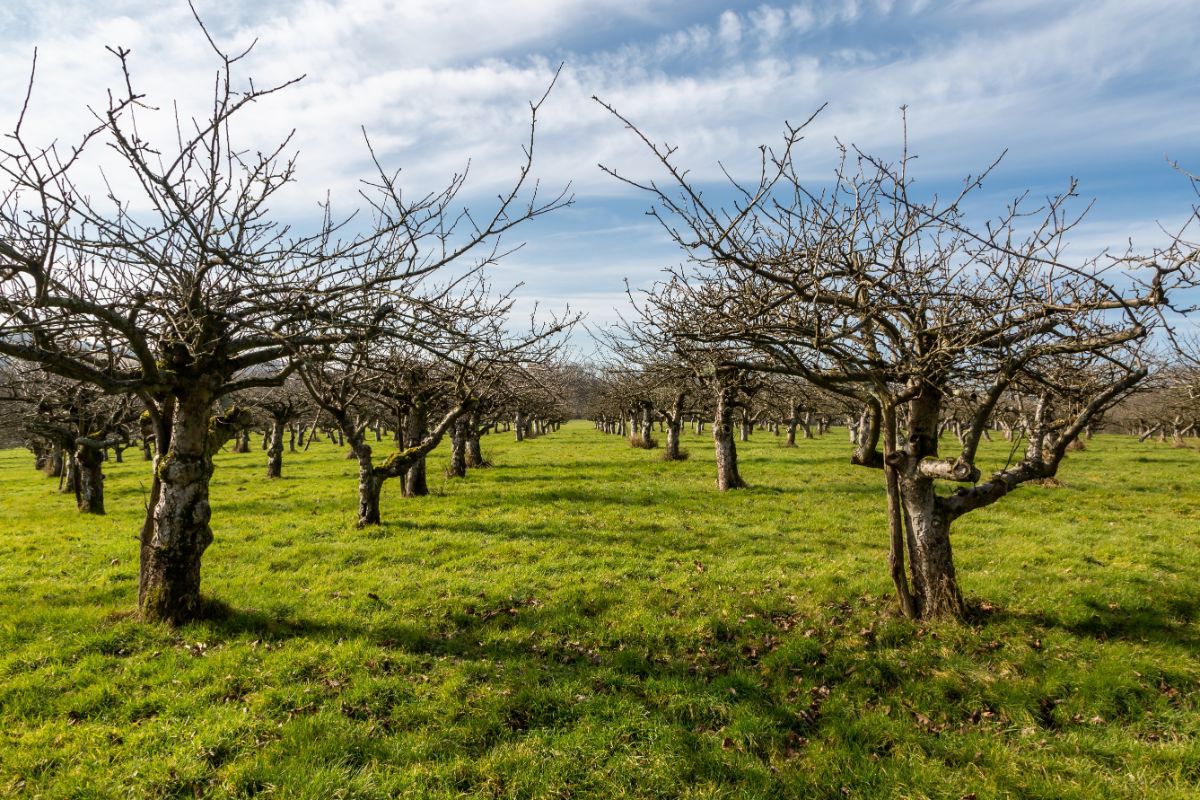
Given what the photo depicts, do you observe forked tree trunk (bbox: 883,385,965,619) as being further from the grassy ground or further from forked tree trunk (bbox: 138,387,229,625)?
forked tree trunk (bbox: 138,387,229,625)

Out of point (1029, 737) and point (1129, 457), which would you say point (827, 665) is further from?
point (1129, 457)

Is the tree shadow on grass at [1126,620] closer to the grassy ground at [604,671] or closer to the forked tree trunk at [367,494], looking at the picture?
the grassy ground at [604,671]

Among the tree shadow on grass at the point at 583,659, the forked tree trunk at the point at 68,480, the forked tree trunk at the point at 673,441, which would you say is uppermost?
the forked tree trunk at the point at 673,441

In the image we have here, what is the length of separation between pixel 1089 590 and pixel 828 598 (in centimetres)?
422

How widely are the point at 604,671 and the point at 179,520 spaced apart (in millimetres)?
5954

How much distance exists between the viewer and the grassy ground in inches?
203

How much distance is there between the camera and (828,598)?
9.20 m

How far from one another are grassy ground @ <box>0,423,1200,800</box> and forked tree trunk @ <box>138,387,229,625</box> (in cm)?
44

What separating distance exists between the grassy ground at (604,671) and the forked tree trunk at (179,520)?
44 cm

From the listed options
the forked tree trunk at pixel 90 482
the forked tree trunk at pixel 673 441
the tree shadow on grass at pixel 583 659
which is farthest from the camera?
the forked tree trunk at pixel 673 441

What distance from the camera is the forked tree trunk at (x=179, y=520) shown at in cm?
756

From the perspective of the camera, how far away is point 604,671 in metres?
7.00

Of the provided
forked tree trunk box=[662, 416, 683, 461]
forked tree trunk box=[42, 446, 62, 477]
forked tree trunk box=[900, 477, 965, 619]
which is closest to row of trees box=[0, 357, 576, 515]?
forked tree trunk box=[662, 416, 683, 461]

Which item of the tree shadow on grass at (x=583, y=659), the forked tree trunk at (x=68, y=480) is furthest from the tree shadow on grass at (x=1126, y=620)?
the forked tree trunk at (x=68, y=480)
